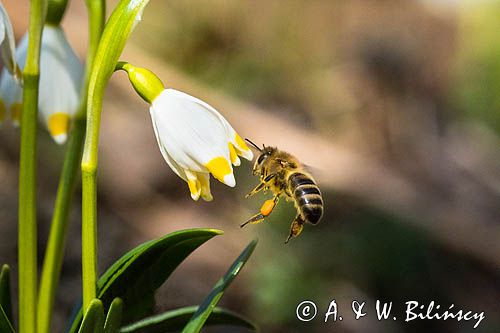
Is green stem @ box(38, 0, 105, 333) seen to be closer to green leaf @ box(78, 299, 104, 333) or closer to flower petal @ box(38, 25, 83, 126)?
flower petal @ box(38, 25, 83, 126)

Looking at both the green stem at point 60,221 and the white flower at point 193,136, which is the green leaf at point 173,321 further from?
the white flower at point 193,136

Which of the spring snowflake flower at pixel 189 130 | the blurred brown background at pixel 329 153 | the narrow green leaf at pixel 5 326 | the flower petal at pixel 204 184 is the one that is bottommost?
the narrow green leaf at pixel 5 326

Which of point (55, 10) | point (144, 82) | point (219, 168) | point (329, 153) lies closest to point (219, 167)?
point (219, 168)

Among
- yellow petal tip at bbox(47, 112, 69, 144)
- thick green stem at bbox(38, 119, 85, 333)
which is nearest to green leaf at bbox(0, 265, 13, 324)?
thick green stem at bbox(38, 119, 85, 333)

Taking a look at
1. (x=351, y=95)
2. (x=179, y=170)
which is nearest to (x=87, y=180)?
(x=179, y=170)

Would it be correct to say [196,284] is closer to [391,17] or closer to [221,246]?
[221,246]

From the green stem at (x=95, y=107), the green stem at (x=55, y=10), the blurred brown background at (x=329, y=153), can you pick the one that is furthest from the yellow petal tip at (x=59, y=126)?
the blurred brown background at (x=329, y=153)
